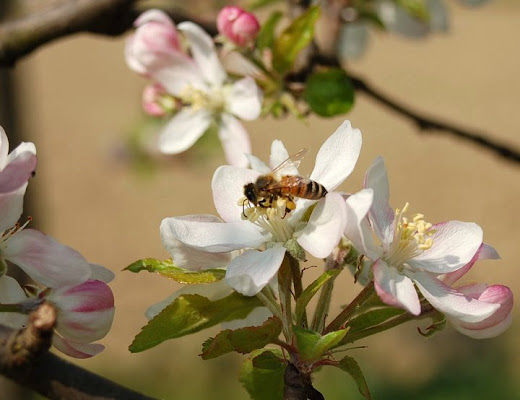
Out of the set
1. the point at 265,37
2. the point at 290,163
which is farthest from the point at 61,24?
the point at 290,163

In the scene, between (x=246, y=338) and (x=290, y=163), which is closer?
(x=246, y=338)

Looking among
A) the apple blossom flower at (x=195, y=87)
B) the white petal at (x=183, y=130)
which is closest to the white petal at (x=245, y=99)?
the apple blossom flower at (x=195, y=87)

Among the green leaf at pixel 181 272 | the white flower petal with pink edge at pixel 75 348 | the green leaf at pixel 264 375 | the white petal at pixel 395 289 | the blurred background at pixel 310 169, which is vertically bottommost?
the blurred background at pixel 310 169

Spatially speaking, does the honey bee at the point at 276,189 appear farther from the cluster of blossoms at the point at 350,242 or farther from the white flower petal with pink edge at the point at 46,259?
the white flower petal with pink edge at the point at 46,259

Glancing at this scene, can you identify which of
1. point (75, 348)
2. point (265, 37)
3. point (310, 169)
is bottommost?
point (310, 169)

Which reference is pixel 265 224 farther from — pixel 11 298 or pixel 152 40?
pixel 152 40

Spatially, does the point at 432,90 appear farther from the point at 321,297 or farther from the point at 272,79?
the point at 321,297

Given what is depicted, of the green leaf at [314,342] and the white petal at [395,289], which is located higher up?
the white petal at [395,289]

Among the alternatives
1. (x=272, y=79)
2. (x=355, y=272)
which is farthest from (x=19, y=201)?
(x=272, y=79)

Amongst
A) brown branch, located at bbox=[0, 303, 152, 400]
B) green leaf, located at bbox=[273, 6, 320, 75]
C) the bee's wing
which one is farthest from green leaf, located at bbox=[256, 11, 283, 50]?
brown branch, located at bbox=[0, 303, 152, 400]
